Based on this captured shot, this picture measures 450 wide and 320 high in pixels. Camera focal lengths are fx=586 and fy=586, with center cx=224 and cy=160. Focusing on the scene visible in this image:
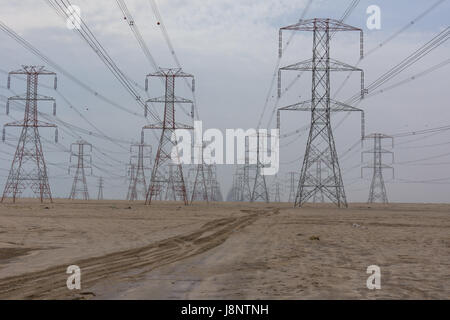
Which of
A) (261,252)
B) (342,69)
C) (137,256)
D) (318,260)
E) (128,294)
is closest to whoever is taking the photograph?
(128,294)

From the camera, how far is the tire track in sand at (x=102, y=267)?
33.7 ft

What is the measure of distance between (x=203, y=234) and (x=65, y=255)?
929cm

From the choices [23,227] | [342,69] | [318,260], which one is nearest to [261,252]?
[318,260]

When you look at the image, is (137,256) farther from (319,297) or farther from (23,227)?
(23,227)

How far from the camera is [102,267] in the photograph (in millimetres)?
13820

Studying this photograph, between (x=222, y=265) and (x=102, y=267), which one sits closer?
(x=102, y=267)

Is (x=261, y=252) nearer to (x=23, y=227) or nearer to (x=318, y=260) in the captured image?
(x=318, y=260)

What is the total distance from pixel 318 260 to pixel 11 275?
7519mm

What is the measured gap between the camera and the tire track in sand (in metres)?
10.3

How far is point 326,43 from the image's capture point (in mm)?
57219

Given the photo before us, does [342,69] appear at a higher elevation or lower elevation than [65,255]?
higher

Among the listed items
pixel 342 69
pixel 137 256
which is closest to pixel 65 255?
pixel 137 256
